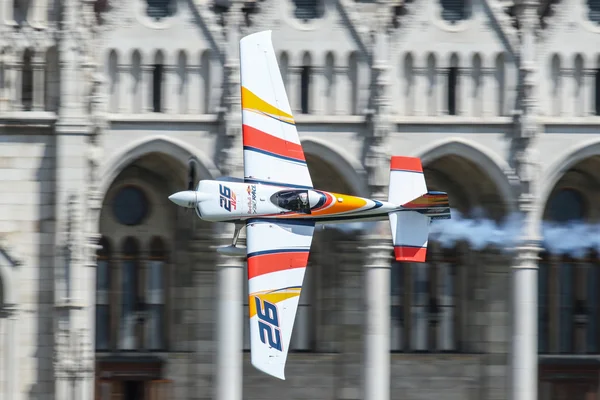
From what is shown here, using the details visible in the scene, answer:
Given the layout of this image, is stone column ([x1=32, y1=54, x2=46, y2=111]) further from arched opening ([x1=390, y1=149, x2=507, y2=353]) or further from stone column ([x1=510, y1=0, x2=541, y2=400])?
stone column ([x1=510, y1=0, x2=541, y2=400])

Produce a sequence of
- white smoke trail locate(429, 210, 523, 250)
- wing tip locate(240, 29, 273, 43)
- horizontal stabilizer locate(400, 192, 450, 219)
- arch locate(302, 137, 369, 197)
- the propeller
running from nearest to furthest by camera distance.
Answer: the propeller → horizontal stabilizer locate(400, 192, 450, 219) → wing tip locate(240, 29, 273, 43) → arch locate(302, 137, 369, 197) → white smoke trail locate(429, 210, 523, 250)

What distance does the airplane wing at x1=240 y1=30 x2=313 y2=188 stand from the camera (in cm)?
6284

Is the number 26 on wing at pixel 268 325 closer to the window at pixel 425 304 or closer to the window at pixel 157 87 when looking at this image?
the window at pixel 157 87

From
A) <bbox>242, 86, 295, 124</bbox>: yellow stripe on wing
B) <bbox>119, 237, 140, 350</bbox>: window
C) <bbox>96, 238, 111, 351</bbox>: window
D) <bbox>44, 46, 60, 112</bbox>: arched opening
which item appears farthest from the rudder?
<bbox>44, 46, 60, 112</bbox>: arched opening

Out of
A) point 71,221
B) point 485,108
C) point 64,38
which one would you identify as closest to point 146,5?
point 64,38

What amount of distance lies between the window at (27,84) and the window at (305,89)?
887 centimetres

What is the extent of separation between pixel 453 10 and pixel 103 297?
1523 centimetres

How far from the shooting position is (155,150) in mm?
65938

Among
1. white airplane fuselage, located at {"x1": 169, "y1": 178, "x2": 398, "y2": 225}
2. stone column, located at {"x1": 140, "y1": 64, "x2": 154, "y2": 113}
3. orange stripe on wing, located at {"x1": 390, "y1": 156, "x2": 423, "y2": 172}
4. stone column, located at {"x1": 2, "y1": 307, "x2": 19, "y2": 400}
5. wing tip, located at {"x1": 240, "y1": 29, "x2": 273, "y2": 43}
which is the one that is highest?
wing tip, located at {"x1": 240, "y1": 29, "x2": 273, "y2": 43}

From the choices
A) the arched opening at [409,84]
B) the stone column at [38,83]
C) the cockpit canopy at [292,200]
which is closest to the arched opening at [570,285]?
the arched opening at [409,84]

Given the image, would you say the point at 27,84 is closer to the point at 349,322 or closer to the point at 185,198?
the point at 185,198

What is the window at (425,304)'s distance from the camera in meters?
69.6

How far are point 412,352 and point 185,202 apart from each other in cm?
1268

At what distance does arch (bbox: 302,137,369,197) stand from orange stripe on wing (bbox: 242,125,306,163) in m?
2.66
